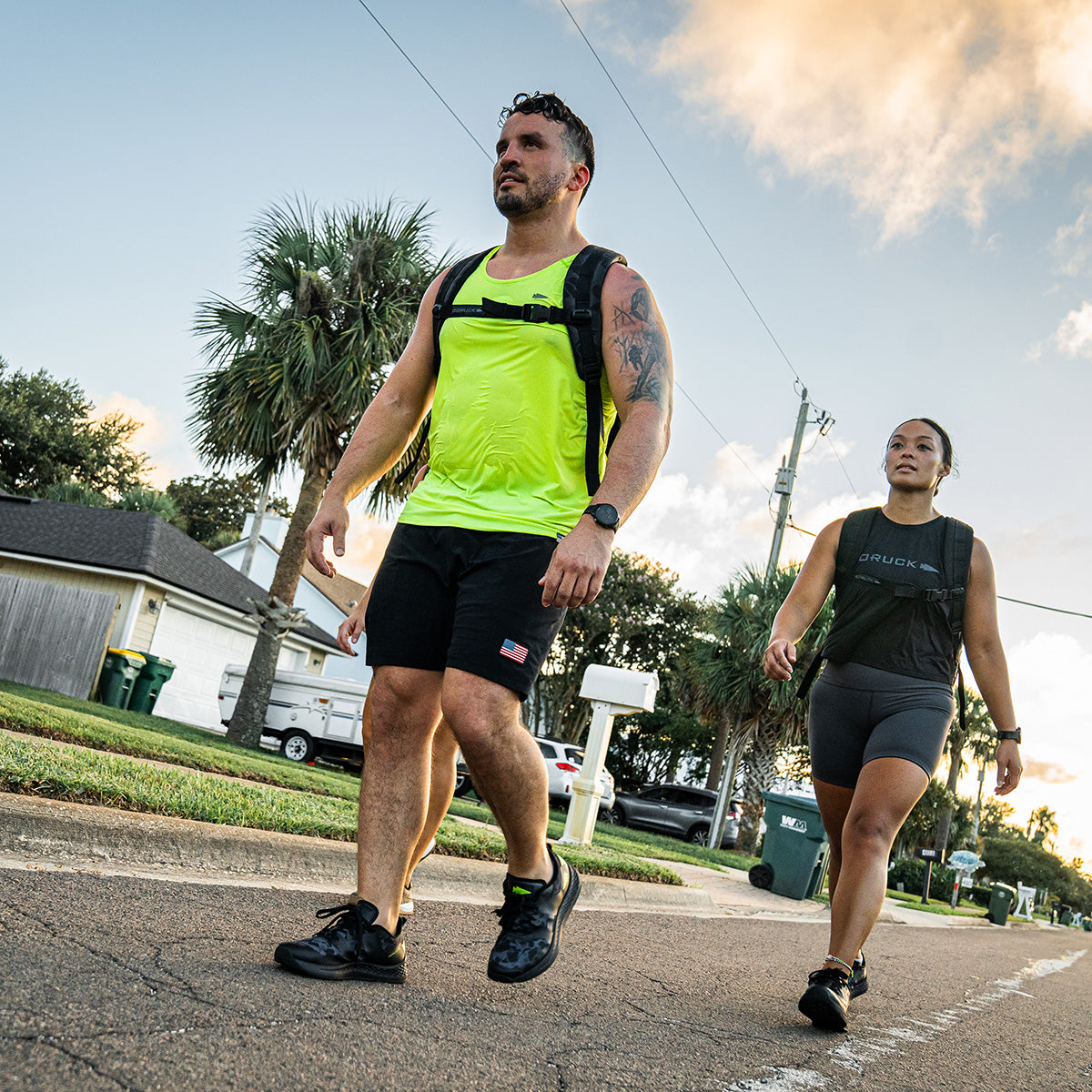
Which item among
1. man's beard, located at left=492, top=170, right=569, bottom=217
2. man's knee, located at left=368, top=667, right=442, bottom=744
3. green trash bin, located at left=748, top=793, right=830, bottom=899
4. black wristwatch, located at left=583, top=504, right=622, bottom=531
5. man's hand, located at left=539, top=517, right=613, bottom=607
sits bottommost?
green trash bin, located at left=748, top=793, right=830, bottom=899

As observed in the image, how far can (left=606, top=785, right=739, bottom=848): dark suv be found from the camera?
957 inches

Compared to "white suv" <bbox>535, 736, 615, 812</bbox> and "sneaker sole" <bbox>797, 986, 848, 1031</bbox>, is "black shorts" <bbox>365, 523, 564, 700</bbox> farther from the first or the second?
"white suv" <bbox>535, 736, 615, 812</bbox>

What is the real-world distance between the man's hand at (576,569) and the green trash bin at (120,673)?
17.7 m

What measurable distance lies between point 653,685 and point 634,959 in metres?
5.98

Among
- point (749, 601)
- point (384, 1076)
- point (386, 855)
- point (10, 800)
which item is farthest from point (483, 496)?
point (749, 601)

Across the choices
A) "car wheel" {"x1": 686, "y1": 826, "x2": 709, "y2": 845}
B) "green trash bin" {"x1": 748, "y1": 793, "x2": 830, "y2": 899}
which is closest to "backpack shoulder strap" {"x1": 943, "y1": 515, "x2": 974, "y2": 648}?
"green trash bin" {"x1": 748, "y1": 793, "x2": 830, "y2": 899}

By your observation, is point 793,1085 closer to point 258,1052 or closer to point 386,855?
point 386,855

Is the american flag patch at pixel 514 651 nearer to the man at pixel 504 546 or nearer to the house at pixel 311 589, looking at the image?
the man at pixel 504 546

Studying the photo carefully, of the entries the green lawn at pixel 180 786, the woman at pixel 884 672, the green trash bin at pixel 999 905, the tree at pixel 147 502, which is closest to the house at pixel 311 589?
the tree at pixel 147 502

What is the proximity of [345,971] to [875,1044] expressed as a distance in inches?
69.0

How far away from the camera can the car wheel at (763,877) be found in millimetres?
11836

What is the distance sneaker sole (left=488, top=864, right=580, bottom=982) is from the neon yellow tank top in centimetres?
98

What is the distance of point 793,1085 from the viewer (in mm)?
2463

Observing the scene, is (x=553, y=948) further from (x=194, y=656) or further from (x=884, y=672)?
(x=194, y=656)
